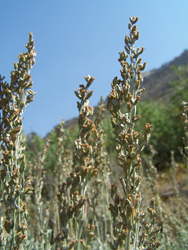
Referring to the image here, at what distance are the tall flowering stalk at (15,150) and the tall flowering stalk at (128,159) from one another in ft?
2.49

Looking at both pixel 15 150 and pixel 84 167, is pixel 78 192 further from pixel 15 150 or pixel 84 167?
pixel 15 150

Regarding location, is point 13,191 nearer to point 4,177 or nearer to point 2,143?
point 4,177

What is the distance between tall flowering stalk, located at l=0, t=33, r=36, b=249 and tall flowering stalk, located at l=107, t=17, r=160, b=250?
29.9 inches

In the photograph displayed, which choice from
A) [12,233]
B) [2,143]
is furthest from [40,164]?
[12,233]

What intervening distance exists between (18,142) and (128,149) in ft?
3.28

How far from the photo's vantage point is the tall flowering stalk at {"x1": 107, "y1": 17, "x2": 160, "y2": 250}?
1889 millimetres

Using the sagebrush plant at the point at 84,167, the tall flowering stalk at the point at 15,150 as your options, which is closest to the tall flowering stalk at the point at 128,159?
the sagebrush plant at the point at 84,167

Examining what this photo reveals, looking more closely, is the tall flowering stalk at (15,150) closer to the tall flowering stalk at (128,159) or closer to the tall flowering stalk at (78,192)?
the tall flowering stalk at (78,192)

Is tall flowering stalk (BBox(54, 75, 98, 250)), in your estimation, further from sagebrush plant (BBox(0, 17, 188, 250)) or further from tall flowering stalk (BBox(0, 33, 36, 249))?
tall flowering stalk (BBox(0, 33, 36, 249))

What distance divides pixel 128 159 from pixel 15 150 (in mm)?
1004

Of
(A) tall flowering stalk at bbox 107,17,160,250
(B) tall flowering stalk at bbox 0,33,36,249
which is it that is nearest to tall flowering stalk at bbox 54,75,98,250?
(A) tall flowering stalk at bbox 107,17,160,250

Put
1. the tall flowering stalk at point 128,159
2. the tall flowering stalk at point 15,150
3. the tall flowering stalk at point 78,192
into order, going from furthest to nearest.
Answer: the tall flowering stalk at point 15,150 < the tall flowering stalk at point 128,159 < the tall flowering stalk at point 78,192

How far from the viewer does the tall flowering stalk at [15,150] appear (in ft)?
7.05

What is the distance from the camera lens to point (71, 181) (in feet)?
5.80
